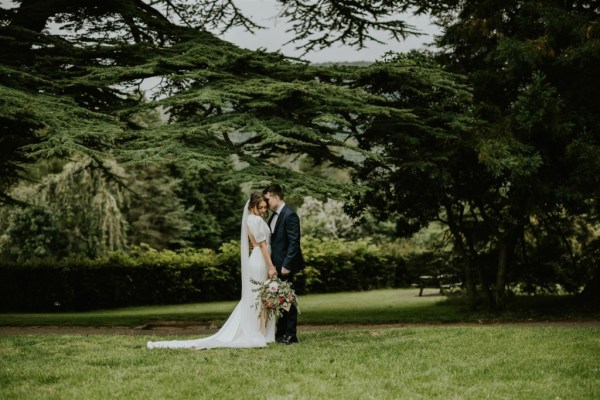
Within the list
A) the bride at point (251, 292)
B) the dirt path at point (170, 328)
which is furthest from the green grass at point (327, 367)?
the dirt path at point (170, 328)

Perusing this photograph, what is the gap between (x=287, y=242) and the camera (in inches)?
362

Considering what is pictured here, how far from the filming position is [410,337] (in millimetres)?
9766

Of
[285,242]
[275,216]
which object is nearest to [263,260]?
[285,242]

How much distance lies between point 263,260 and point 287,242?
432 mm

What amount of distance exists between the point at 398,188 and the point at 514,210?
2627mm

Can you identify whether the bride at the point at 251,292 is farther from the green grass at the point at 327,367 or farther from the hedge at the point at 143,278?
the hedge at the point at 143,278

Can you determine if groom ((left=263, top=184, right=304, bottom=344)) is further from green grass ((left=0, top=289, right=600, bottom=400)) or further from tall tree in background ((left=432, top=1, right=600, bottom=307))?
tall tree in background ((left=432, top=1, right=600, bottom=307))

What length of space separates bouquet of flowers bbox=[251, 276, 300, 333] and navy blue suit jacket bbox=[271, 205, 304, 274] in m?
0.30

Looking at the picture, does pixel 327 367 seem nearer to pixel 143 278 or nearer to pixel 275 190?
pixel 275 190

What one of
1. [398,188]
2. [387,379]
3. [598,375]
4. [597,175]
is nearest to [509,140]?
[597,175]

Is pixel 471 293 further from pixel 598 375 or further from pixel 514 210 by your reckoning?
pixel 598 375

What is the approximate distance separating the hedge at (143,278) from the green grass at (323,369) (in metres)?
13.9

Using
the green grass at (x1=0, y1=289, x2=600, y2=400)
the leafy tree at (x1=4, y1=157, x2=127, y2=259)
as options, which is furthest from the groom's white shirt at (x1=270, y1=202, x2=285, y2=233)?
the leafy tree at (x1=4, y1=157, x2=127, y2=259)

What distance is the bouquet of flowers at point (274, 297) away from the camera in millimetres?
8742
